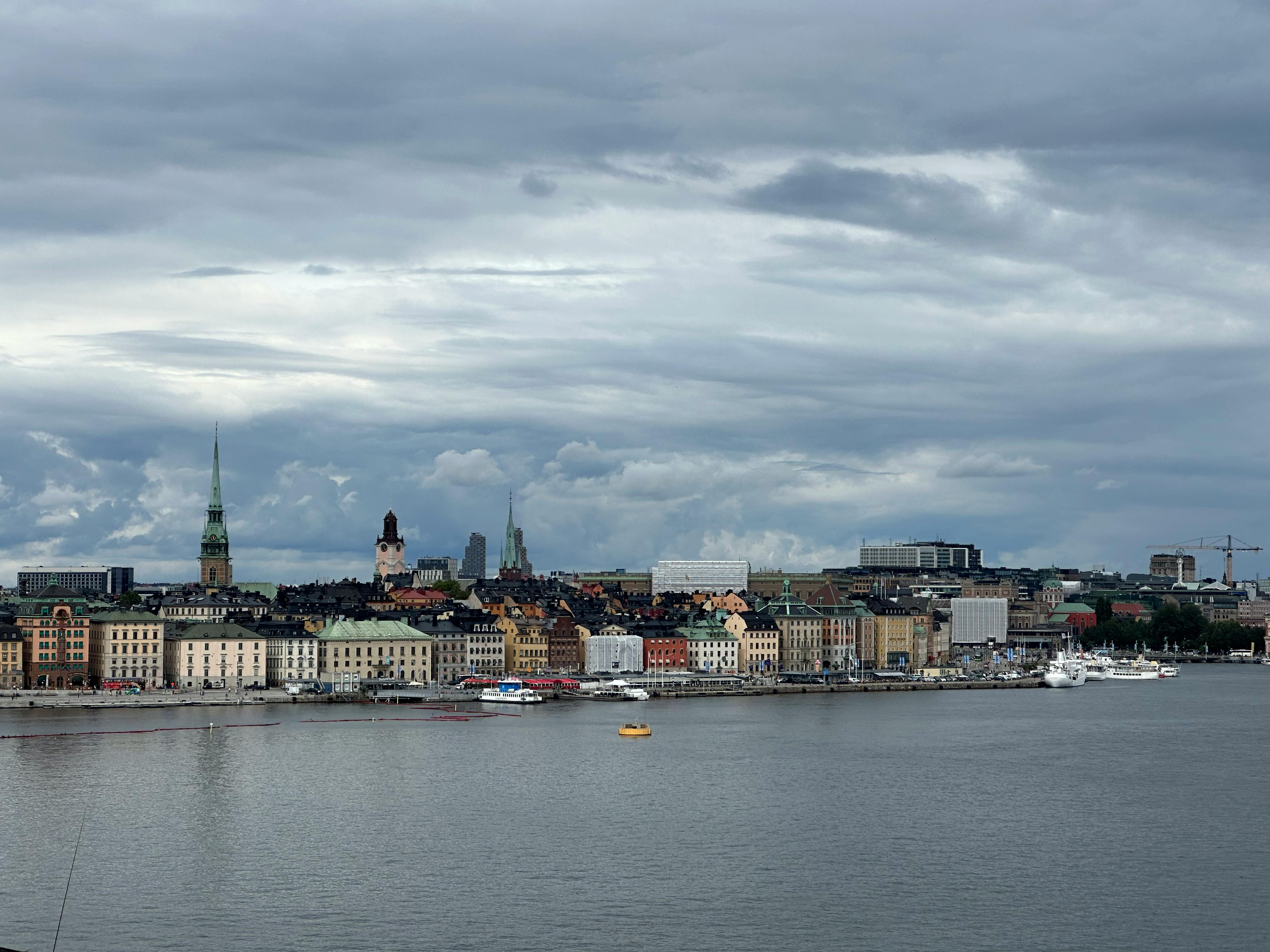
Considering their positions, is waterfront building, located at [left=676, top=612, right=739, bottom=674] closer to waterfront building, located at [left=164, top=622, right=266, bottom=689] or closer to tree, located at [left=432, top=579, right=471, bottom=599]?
tree, located at [left=432, top=579, right=471, bottom=599]

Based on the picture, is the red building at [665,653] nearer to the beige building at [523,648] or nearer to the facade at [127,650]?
the beige building at [523,648]

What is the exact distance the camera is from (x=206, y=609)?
131125mm

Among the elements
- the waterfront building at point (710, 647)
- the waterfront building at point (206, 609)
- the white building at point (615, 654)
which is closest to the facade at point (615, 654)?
the white building at point (615, 654)

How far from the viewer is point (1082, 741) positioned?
3403 inches

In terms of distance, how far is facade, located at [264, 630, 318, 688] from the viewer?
12194 centimetres

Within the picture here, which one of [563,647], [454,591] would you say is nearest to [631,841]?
[563,647]

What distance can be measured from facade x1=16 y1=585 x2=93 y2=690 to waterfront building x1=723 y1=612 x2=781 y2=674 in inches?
2233

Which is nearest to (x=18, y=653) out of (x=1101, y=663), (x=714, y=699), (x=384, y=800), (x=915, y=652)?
(x=714, y=699)

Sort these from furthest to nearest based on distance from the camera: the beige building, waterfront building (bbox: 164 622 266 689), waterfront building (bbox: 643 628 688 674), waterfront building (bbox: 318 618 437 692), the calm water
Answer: waterfront building (bbox: 643 628 688 674) → the beige building → waterfront building (bbox: 318 618 437 692) → waterfront building (bbox: 164 622 266 689) → the calm water

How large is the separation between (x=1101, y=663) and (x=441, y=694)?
88.3 meters

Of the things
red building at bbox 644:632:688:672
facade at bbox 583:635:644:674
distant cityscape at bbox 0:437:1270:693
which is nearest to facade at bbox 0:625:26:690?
distant cityscape at bbox 0:437:1270:693

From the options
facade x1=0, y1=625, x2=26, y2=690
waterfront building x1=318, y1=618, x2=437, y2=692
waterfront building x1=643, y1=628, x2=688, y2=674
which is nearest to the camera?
facade x1=0, y1=625, x2=26, y2=690

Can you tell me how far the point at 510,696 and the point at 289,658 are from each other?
703 inches

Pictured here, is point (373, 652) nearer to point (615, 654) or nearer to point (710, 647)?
point (615, 654)
